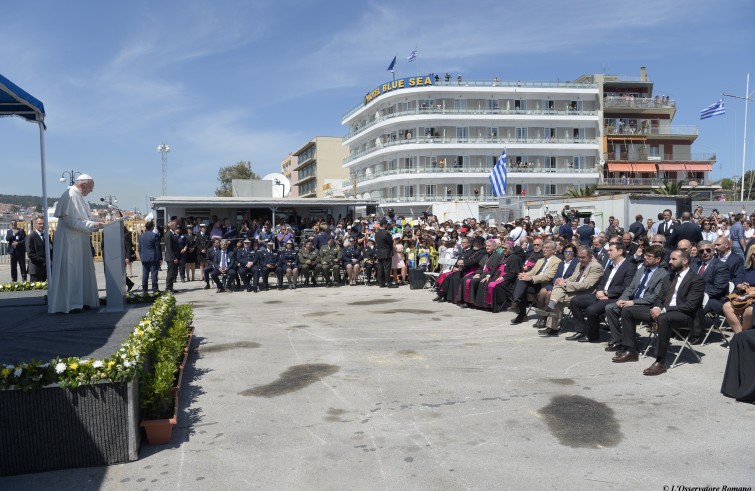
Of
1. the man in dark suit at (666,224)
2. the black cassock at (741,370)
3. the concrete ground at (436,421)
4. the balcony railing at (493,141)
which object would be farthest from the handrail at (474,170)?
the black cassock at (741,370)

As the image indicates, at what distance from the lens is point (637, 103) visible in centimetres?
6041

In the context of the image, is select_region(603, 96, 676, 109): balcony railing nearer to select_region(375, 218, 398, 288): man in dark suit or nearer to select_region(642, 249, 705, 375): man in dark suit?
select_region(375, 218, 398, 288): man in dark suit

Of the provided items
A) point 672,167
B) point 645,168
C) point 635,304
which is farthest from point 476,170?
point 635,304

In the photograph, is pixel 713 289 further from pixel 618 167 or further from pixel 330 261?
pixel 618 167

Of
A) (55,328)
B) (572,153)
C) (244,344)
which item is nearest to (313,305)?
(244,344)

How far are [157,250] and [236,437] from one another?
10.3m

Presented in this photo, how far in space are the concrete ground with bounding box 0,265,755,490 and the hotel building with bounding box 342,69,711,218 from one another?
48.5 metres

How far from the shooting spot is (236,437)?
5035mm

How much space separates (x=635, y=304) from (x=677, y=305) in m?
0.63

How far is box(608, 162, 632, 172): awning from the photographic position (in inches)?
2334

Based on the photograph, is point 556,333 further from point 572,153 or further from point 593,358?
point 572,153

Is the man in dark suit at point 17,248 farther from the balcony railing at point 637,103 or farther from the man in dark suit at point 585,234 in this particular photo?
the balcony railing at point 637,103

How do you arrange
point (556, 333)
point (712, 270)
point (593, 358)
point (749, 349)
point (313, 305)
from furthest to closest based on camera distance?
point (313, 305)
point (556, 333)
point (712, 270)
point (593, 358)
point (749, 349)

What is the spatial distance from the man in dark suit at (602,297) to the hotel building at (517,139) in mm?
47270
